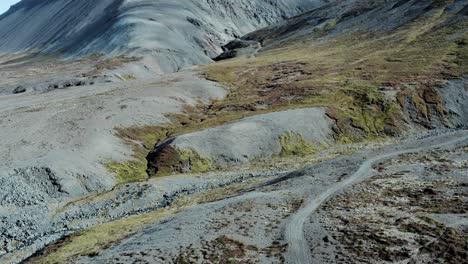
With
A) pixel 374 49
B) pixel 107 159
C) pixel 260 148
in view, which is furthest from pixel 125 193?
pixel 374 49

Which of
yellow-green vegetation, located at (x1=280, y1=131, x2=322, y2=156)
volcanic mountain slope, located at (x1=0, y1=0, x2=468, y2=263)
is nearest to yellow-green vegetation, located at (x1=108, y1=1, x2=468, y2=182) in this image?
volcanic mountain slope, located at (x1=0, y1=0, x2=468, y2=263)

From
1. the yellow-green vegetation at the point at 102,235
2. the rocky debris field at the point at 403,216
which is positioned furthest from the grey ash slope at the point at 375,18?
the yellow-green vegetation at the point at 102,235

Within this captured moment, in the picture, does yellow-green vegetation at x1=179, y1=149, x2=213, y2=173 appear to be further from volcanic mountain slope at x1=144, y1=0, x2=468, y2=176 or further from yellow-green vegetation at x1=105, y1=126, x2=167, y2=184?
yellow-green vegetation at x1=105, y1=126, x2=167, y2=184

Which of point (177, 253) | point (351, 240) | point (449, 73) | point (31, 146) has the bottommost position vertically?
point (449, 73)

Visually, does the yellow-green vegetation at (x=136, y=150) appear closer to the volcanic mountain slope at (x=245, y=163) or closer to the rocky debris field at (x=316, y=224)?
the volcanic mountain slope at (x=245, y=163)

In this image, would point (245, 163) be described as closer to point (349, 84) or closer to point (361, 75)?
point (349, 84)

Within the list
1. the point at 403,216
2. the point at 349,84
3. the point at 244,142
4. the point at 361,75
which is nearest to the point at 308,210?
the point at 403,216

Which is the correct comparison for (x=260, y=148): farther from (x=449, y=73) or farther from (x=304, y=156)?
(x=449, y=73)
